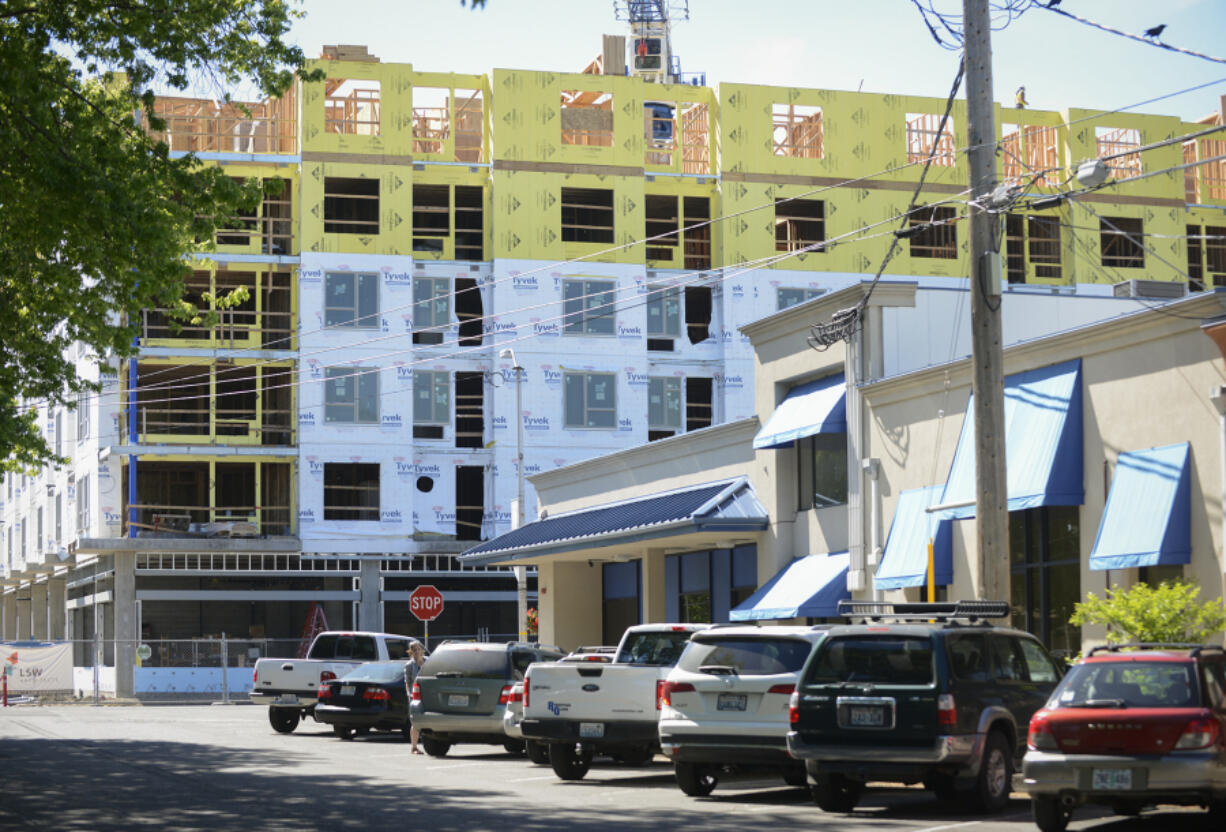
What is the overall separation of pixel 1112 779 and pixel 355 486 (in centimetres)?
4393

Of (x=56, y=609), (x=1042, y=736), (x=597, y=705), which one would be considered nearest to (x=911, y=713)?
(x=1042, y=736)

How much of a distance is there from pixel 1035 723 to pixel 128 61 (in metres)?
12.9

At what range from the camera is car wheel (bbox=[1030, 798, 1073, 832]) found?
44.1 feet

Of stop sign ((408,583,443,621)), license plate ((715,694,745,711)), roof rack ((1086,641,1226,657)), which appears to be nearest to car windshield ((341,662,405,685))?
stop sign ((408,583,443,621))

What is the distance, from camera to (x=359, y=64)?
5556 cm

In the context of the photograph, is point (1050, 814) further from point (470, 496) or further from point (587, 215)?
point (587, 215)

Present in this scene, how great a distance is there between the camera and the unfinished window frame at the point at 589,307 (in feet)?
184

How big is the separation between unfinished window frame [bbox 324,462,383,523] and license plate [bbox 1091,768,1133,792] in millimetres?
43278

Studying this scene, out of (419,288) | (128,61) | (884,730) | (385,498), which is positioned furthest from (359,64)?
(884,730)

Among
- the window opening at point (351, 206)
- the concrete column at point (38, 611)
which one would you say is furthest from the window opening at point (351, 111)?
the concrete column at point (38, 611)

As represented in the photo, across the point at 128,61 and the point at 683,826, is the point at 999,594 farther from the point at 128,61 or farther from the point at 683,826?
the point at 128,61

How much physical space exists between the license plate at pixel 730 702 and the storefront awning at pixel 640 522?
12.5 metres

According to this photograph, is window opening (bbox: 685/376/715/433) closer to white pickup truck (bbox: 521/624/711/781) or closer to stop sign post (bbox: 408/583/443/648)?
stop sign post (bbox: 408/583/443/648)

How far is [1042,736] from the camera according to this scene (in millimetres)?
13547
